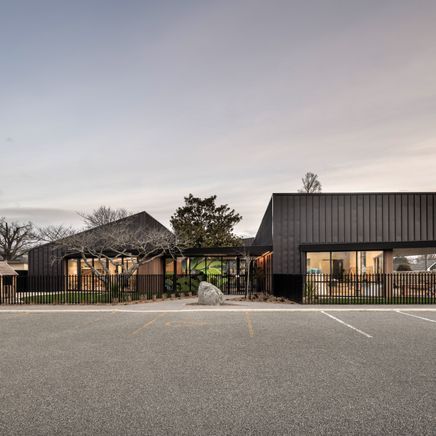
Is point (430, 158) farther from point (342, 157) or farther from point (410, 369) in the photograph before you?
point (410, 369)

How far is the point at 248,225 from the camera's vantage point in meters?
65.5

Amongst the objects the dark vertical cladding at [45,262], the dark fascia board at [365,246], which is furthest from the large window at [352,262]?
the dark vertical cladding at [45,262]

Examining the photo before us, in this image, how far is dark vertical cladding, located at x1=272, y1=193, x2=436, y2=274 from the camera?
2408 cm

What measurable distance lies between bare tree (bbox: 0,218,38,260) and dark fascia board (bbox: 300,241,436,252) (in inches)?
1964

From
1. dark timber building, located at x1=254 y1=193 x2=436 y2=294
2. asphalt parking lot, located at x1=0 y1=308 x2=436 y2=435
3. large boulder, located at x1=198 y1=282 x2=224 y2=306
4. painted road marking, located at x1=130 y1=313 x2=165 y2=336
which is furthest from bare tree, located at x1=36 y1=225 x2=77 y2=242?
asphalt parking lot, located at x1=0 y1=308 x2=436 y2=435

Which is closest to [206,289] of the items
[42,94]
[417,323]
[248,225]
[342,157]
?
[417,323]

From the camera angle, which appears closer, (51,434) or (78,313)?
(51,434)

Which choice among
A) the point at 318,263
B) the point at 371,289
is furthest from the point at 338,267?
the point at 371,289

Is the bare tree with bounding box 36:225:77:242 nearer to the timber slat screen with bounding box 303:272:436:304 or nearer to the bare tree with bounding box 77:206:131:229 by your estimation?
the bare tree with bounding box 77:206:131:229

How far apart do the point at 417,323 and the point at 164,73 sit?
44.8ft

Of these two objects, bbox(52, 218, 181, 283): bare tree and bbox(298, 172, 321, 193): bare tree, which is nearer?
bbox(52, 218, 181, 283): bare tree

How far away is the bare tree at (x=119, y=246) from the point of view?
2549cm

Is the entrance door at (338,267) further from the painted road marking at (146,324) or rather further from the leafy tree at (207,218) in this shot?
the leafy tree at (207,218)

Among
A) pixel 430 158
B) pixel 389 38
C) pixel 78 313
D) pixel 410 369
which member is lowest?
pixel 78 313
